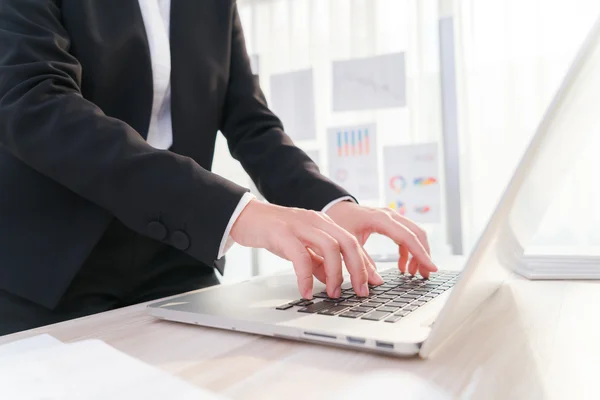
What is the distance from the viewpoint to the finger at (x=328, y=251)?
0.53 m

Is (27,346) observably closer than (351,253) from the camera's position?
Yes

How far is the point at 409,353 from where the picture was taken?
0.38 metres

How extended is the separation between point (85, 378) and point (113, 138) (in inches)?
14.7

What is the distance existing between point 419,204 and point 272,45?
1.05 m

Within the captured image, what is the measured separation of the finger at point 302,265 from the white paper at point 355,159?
60.4 inches

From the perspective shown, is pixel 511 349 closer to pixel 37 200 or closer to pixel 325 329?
pixel 325 329

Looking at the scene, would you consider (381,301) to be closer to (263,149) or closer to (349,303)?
(349,303)

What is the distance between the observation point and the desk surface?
324 mm

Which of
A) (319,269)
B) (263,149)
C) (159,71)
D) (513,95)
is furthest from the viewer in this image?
(513,95)

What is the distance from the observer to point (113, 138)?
63cm

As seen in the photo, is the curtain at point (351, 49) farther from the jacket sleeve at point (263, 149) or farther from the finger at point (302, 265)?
the finger at point (302, 265)

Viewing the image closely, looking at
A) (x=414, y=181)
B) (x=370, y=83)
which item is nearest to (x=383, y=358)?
(x=414, y=181)

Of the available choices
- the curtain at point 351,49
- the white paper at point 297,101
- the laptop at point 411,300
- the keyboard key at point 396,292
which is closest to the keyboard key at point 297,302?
the laptop at point 411,300

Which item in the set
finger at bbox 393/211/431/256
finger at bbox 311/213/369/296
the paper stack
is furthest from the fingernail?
the paper stack
